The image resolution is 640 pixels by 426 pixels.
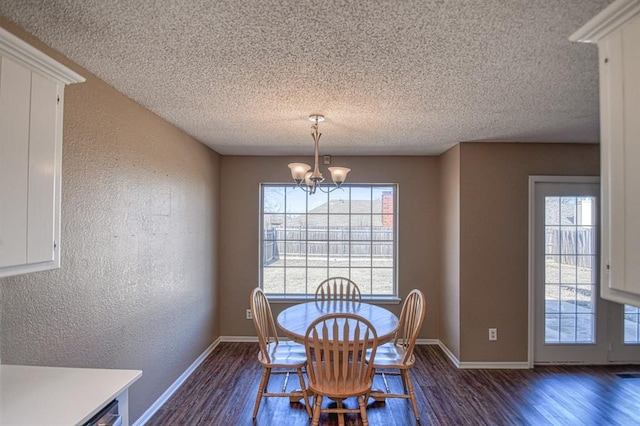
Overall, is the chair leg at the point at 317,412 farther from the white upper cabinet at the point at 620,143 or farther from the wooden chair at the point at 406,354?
the white upper cabinet at the point at 620,143

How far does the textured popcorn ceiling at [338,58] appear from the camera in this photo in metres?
1.37

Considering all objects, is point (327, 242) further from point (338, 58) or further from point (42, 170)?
point (42, 170)

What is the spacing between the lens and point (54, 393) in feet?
4.03

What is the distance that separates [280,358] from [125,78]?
2.28 metres

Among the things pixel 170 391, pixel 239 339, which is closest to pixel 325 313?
pixel 170 391

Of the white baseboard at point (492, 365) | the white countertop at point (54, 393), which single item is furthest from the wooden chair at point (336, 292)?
the white countertop at point (54, 393)

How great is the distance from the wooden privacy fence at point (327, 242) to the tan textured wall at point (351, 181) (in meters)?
0.21

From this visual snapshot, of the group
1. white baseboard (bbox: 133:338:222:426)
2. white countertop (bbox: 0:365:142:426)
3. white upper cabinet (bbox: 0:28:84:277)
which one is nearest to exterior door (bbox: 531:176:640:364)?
white baseboard (bbox: 133:338:222:426)

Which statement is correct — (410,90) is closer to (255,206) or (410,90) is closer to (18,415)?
(18,415)

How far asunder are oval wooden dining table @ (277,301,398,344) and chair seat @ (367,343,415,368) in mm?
221

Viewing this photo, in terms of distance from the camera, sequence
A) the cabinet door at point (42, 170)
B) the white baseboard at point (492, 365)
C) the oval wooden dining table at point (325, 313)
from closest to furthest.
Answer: the cabinet door at point (42, 170) < the oval wooden dining table at point (325, 313) < the white baseboard at point (492, 365)

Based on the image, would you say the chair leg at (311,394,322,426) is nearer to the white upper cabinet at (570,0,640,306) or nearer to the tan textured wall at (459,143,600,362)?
the white upper cabinet at (570,0,640,306)

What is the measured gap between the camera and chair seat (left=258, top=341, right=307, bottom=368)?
2.57 metres

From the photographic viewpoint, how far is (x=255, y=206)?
4.37m
